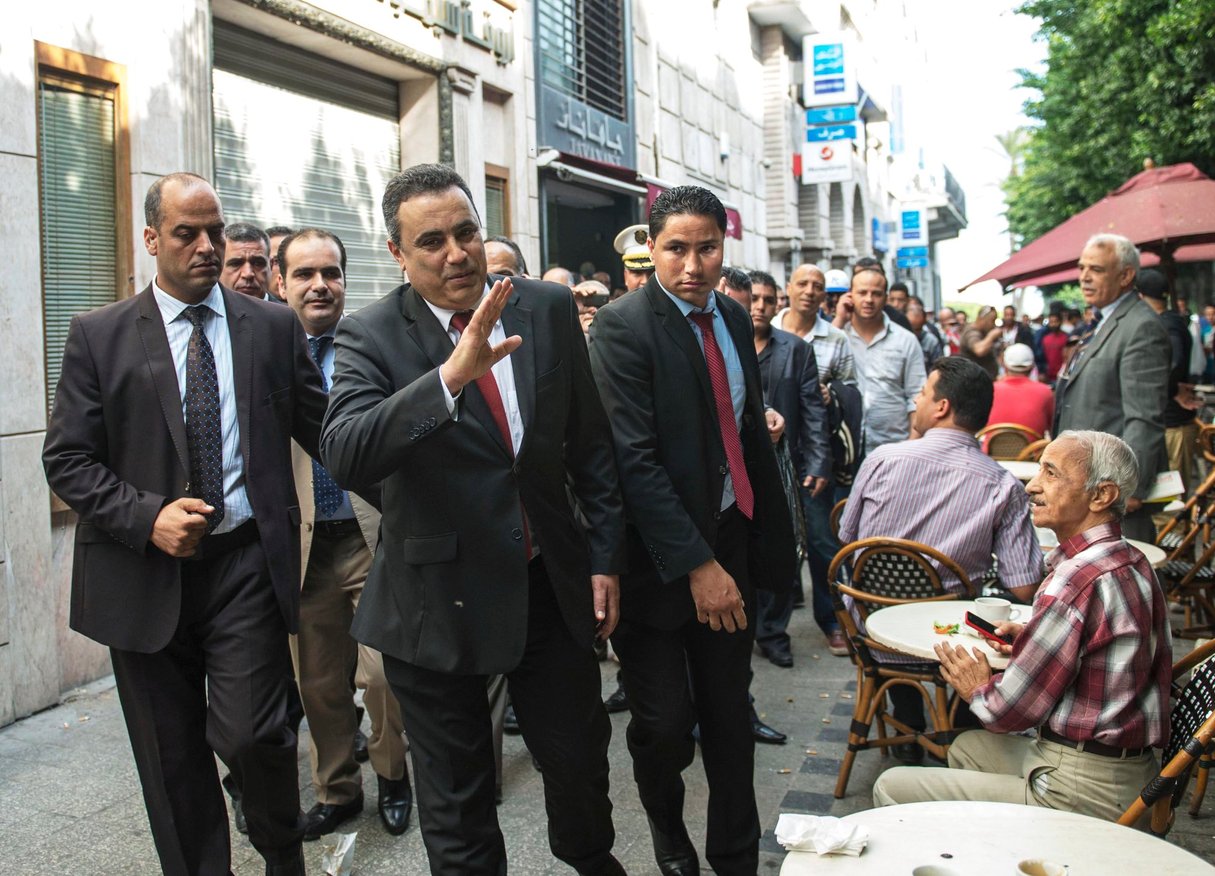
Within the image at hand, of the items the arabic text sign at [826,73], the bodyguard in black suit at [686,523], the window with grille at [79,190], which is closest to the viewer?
the bodyguard in black suit at [686,523]

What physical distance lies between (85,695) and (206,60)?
3.92m

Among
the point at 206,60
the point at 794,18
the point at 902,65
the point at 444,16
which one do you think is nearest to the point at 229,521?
the point at 206,60

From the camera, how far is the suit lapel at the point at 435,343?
266 centimetres

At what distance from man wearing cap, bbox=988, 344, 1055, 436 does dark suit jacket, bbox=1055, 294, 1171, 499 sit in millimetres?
2528

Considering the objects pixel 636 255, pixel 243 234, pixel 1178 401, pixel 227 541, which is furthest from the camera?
pixel 1178 401

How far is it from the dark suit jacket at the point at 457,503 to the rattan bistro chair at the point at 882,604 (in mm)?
1755

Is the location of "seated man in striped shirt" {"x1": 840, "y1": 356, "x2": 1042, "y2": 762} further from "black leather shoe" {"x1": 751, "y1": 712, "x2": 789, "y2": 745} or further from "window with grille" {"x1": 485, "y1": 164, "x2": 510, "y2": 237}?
"window with grille" {"x1": 485, "y1": 164, "x2": 510, "y2": 237}

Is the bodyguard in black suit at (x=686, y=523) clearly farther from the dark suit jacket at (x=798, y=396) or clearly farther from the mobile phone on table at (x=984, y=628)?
the dark suit jacket at (x=798, y=396)

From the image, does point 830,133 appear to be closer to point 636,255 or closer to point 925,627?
point 636,255

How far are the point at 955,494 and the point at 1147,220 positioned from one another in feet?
18.6

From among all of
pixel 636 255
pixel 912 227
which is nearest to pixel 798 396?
pixel 636 255

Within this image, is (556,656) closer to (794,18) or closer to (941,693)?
(941,693)

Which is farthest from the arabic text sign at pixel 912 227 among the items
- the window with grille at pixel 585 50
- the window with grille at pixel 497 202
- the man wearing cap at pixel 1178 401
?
the man wearing cap at pixel 1178 401

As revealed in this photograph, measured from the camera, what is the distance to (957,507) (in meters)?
4.25
